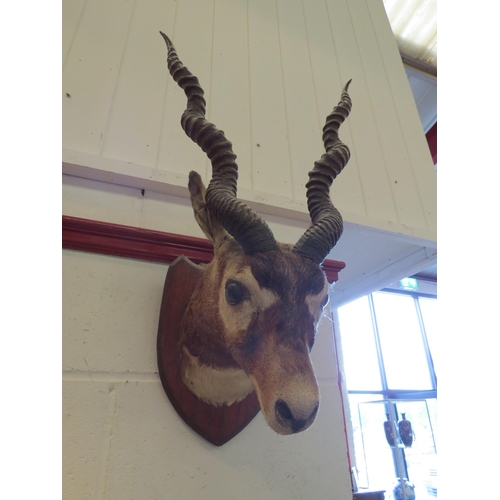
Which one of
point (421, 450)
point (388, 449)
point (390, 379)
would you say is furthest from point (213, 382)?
point (421, 450)

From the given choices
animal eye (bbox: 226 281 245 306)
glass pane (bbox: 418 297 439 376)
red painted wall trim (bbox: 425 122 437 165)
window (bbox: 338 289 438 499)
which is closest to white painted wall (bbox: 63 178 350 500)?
animal eye (bbox: 226 281 245 306)

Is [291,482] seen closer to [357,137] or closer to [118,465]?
[118,465]

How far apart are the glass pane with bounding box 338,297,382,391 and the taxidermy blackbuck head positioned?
5349mm

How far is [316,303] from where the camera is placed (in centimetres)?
77

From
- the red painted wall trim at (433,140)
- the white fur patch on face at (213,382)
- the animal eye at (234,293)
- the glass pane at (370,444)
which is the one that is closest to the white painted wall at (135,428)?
the white fur patch on face at (213,382)

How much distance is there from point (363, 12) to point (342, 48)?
22.9 inches

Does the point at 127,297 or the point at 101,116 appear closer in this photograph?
the point at 127,297

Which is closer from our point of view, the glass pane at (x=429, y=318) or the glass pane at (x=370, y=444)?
the glass pane at (x=370, y=444)

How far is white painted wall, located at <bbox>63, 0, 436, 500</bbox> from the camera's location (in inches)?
36.7

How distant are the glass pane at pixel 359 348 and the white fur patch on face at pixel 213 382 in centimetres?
529

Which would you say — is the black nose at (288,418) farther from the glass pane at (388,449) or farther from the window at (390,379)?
the glass pane at (388,449)

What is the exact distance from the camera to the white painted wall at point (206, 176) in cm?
93

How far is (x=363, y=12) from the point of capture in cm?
251
